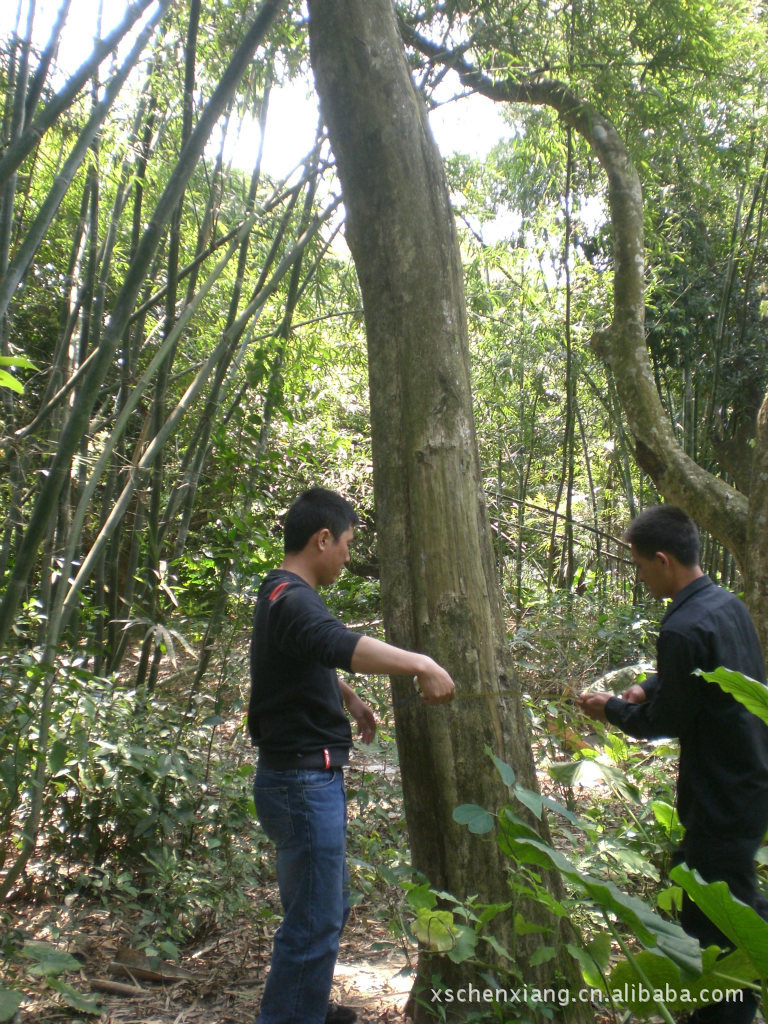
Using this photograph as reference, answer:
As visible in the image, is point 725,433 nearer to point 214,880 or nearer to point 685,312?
point 685,312

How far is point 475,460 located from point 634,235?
9.87 feet

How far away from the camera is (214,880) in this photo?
7.79ft

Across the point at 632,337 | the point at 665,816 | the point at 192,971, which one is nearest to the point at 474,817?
the point at 665,816

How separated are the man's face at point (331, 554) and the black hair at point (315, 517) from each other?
1 cm

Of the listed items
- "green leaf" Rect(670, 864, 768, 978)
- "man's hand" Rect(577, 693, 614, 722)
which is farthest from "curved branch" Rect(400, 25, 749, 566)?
"green leaf" Rect(670, 864, 768, 978)

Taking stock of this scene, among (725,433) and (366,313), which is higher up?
(725,433)

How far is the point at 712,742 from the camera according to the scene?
178 cm

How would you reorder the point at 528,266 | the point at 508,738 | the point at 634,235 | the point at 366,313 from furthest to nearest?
the point at 528,266 → the point at 634,235 → the point at 366,313 → the point at 508,738

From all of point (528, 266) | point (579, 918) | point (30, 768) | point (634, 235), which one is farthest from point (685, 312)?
point (30, 768)

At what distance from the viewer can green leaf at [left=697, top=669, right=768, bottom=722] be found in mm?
1172

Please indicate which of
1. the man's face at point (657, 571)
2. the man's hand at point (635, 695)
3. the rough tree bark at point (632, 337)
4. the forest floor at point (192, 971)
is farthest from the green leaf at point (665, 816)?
the rough tree bark at point (632, 337)

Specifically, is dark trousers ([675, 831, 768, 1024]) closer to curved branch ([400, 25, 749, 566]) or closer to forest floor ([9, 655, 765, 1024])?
forest floor ([9, 655, 765, 1024])

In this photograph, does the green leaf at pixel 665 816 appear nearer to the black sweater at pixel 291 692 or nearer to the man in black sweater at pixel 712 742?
the man in black sweater at pixel 712 742

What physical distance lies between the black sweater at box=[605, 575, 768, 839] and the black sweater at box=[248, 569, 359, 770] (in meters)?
0.74
